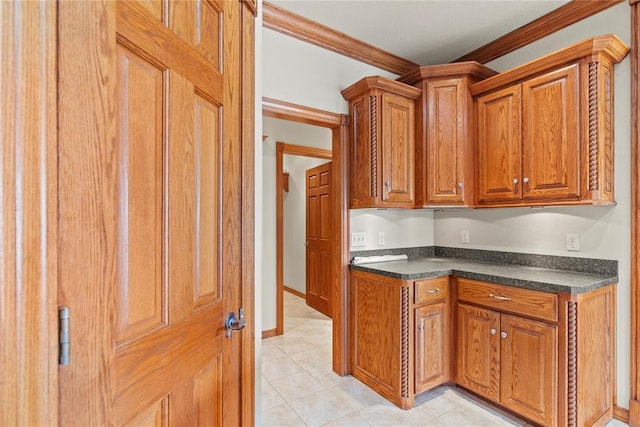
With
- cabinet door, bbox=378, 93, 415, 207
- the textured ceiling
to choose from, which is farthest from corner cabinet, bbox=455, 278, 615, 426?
the textured ceiling

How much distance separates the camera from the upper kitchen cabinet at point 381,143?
241cm

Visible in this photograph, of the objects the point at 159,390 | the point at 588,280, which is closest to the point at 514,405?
the point at 588,280

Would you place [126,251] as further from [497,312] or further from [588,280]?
[588,280]

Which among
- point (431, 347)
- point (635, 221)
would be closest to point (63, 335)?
point (431, 347)

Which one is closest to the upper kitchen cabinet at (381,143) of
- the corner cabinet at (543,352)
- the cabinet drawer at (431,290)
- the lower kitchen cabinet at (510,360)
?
the cabinet drawer at (431,290)

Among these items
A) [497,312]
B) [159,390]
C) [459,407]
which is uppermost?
[159,390]

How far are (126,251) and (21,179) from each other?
0.25 metres

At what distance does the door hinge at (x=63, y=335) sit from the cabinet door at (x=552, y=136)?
2425mm

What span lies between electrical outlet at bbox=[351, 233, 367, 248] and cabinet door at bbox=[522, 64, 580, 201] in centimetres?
121

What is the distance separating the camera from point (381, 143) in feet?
7.97

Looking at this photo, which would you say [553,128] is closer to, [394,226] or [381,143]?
[381,143]

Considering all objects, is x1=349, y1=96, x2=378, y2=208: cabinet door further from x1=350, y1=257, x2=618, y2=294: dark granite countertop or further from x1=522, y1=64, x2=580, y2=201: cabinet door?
x1=522, y1=64, x2=580, y2=201: cabinet door

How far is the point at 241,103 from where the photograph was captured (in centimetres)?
118

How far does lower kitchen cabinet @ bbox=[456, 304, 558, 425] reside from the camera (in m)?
1.79
